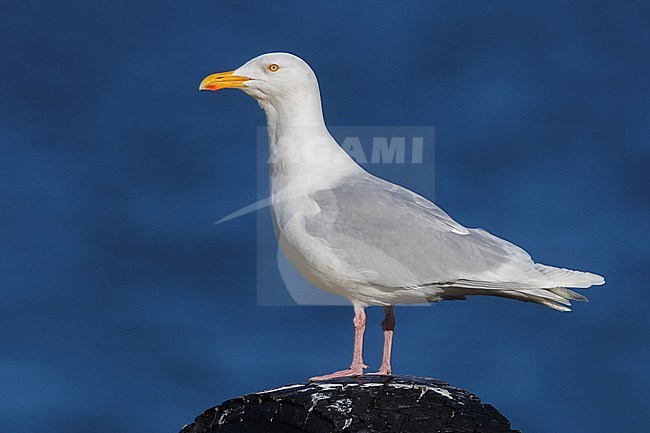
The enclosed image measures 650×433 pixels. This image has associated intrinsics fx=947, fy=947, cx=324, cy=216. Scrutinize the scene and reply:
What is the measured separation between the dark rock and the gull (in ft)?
Answer: 1.04

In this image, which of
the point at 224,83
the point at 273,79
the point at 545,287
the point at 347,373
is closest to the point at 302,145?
the point at 273,79

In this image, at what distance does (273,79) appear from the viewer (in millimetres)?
3547

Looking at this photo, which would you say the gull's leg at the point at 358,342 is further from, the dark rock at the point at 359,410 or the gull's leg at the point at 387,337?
the dark rock at the point at 359,410

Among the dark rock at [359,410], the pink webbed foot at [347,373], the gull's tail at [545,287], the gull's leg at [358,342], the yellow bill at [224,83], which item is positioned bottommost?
the dark rock at [359,410]

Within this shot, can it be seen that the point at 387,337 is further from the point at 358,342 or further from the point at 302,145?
the point at 302,145

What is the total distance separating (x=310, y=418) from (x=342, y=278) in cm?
71

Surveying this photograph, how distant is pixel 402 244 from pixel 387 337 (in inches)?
14.9

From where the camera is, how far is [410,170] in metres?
4.36

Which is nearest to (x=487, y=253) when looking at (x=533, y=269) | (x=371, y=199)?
(x=533, y=269)

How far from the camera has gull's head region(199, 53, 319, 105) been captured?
355cm

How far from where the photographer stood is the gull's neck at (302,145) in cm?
348

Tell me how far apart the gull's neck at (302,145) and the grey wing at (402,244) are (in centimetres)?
11

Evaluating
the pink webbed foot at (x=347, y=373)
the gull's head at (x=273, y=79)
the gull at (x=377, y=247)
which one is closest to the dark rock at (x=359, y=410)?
the pink webbed foot at (x=347, y=373)

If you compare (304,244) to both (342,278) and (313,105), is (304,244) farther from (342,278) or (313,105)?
(313,105)
